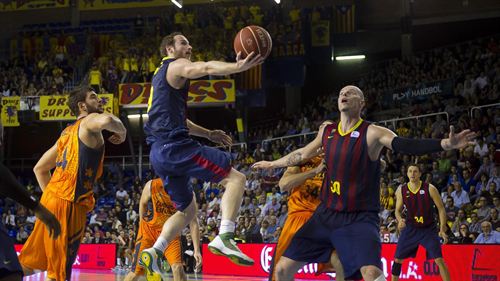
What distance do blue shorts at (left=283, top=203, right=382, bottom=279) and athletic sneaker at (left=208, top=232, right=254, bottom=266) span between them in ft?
2.17

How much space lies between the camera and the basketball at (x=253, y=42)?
6262 mm

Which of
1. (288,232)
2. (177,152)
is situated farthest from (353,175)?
(288,232)

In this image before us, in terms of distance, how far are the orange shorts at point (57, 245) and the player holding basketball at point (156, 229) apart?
1.60 metres

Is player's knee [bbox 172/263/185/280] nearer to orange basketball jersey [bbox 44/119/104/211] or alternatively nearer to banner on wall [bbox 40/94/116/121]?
orange basketball jersey [bbox 44/119/104/211]

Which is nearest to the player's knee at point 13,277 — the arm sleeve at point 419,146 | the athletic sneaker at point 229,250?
the athletic sneaker at point 229,250

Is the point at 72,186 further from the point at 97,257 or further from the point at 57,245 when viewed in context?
the point at 97,257

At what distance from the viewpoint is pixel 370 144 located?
22.2ft

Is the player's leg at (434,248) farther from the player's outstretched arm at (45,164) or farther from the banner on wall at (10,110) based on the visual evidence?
the banner on wall at (10,110)

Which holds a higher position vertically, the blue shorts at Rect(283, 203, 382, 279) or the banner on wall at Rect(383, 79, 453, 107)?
the banner on wall at Rect(383, 79, 453, 107)

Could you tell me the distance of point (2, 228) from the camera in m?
4.76

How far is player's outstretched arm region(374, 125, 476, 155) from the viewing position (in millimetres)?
6078

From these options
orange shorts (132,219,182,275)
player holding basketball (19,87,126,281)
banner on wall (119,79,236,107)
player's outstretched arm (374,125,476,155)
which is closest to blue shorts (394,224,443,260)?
orange shorts (132,219,182,275)

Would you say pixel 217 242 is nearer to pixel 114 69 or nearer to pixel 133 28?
pixel 114 69

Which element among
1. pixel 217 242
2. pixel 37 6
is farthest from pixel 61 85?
pixel 217 242
